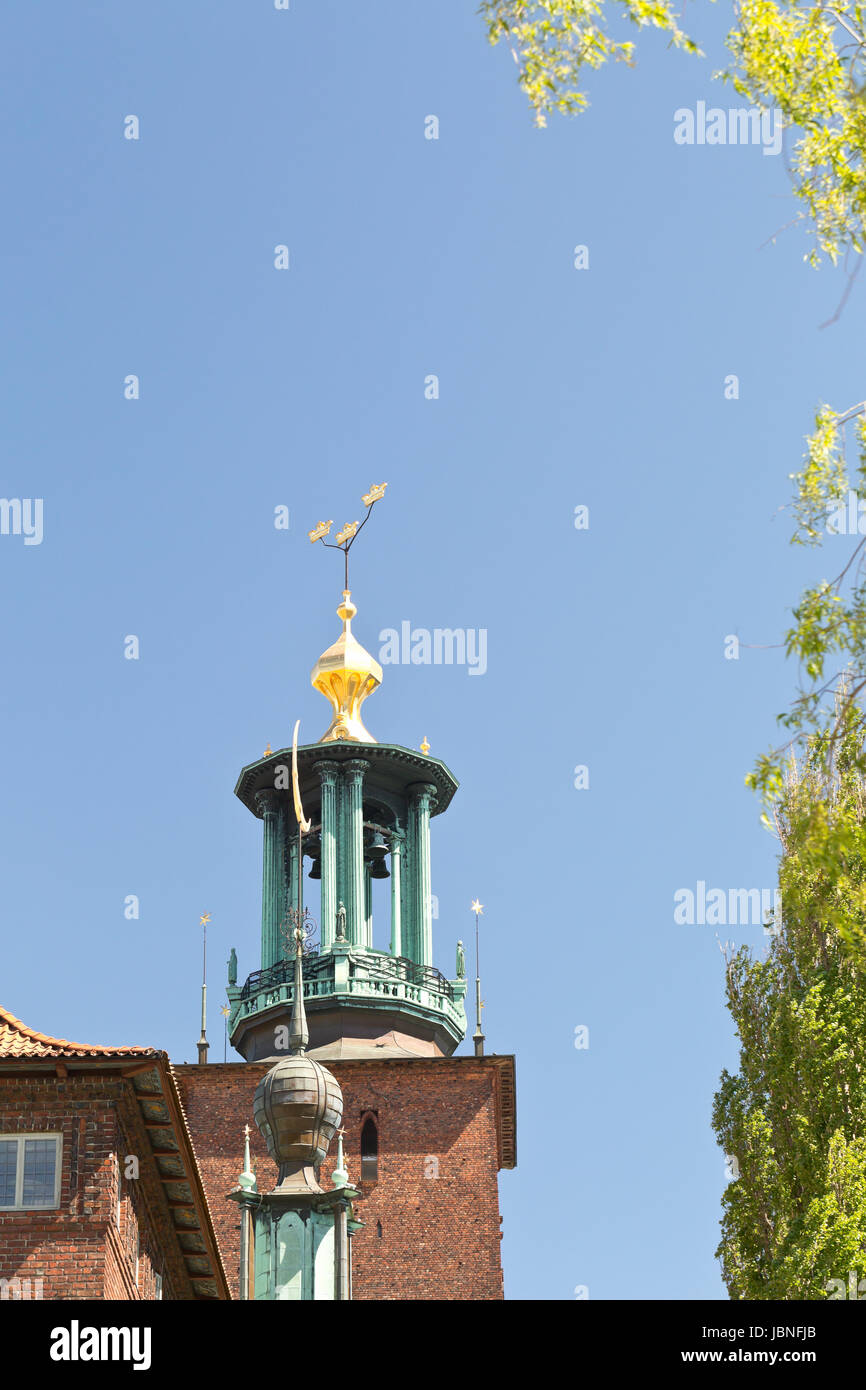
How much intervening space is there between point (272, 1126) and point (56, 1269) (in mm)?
10464

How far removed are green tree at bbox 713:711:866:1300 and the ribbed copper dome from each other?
664 centimetres

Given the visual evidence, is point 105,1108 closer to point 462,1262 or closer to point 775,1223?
point 775,1223

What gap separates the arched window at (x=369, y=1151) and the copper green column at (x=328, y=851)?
11.7 ft

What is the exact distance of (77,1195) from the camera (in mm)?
23344

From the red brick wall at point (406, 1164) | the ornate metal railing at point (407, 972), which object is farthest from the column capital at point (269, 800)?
the red brick wall at point (406, 1164)

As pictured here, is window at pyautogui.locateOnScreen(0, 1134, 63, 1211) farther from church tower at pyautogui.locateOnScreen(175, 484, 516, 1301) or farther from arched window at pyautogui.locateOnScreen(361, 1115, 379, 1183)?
arched window at pyautogui.locateOnScreen(361, 1115, 379, 1183)

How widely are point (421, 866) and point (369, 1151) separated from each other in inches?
237

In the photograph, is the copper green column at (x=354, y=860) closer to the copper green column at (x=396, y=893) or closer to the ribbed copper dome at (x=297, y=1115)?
the copper green column at (x=396, y=893)

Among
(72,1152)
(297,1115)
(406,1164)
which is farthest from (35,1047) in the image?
(406,1164)

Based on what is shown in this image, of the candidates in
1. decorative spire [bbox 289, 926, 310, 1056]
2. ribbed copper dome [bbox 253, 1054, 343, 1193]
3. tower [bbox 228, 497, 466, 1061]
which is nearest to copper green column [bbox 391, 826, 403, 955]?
tower [bbox 228, 497, 466, 1061]

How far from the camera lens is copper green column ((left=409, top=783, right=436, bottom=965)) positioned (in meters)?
43.2

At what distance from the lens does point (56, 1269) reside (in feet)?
75.7
